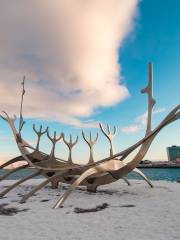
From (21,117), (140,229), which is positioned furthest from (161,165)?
(140,229)

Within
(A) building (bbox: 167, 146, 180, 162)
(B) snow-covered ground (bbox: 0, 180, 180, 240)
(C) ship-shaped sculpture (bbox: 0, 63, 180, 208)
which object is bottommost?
(B) snow-covered ground (bbox: 0, 180, 180, 240)

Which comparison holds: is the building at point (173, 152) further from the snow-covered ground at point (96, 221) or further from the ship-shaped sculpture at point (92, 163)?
the snow-covered ground at point (96, 221)

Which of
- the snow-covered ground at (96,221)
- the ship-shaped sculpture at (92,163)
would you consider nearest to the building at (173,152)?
the ship-shaped sculpture at (92,163)

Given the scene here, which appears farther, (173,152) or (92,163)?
(173,152)

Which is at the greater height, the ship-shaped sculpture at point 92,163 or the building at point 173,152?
the building at point 173,152

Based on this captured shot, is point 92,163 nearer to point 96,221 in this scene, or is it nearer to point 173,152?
point 96,221

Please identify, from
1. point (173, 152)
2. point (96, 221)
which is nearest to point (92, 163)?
point (96, 221)

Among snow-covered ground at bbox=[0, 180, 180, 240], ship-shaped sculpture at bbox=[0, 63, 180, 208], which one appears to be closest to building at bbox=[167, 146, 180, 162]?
ship-shaped sculpture at bbox=[0, 63, 180, 208]

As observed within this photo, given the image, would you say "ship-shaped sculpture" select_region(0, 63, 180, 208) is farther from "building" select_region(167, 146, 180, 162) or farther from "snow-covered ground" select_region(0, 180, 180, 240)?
"building" select_region(167, 146, 180, 162)

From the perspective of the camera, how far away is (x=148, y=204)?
10820 mm

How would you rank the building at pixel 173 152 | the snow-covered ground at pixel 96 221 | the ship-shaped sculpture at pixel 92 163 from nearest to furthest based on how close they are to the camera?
the snow-covered ground at pixel 96 221 → the ship-shaped sculpture at pixel 92 163 → the building at pixel 173 152

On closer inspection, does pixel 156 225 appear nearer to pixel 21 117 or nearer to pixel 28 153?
pixel 28 153

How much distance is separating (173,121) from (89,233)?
699 centimetres

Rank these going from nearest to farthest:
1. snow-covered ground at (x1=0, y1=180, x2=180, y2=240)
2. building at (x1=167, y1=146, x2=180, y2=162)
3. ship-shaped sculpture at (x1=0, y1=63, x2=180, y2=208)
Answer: snow-covered ground at (x1=0, y1=180, x2=180, y2=240)
ship-shaped sculpture at (x1=0, y1=63, x2=180, y2=208)
building at (x1=167, y1=146, x2=180, y2=162)
